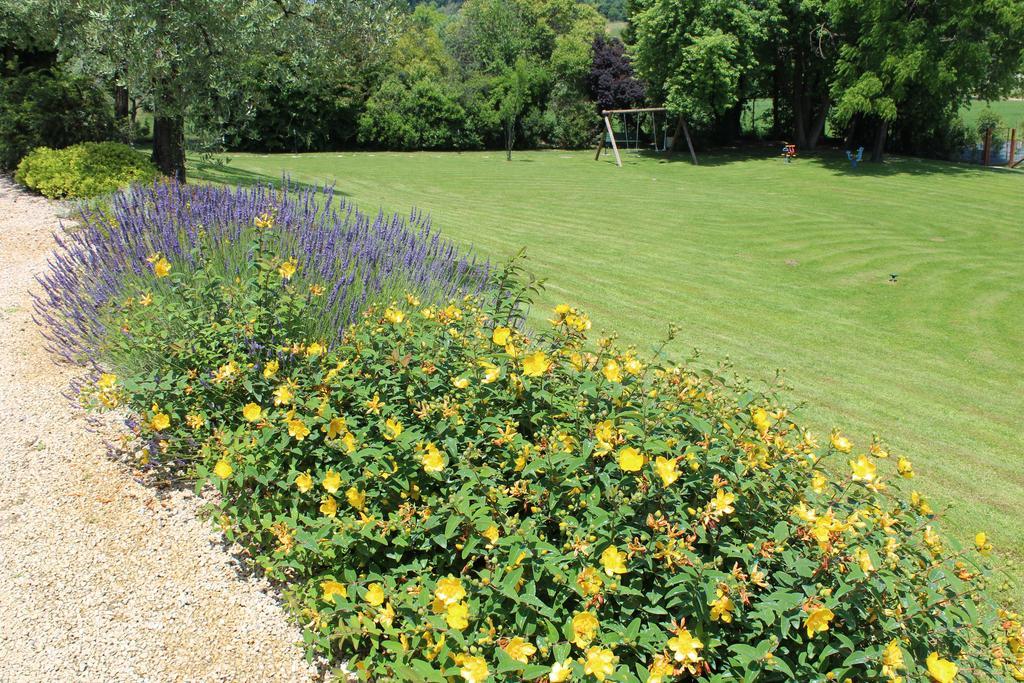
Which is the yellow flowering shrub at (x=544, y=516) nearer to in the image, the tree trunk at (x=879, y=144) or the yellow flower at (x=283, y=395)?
the yellow flower at (x=283, y=395)

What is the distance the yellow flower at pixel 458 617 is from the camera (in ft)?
7.16

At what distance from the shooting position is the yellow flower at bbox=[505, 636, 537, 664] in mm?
2100

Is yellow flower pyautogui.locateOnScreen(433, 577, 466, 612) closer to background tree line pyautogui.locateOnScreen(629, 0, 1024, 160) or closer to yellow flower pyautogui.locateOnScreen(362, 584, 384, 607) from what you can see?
yellow flower pyautogui.locateOnScreen(362, 584, 384, 607)

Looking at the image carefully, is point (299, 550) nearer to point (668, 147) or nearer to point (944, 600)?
point (944, 600)

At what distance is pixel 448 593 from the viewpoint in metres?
2.27

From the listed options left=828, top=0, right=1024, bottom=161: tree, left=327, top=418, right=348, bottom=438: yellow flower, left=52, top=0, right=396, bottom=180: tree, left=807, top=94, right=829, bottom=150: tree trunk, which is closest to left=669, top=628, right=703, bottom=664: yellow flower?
left=327, top=418, right=348, bottom=438: yellow flower

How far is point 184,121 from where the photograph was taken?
1142 cm

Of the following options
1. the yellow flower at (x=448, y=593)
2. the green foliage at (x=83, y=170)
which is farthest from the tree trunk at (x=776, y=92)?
the yellow flower at (x=448, y=593)

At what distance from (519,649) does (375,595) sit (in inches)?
20.5

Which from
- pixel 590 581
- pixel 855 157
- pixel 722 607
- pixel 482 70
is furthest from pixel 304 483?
pixel 482 70

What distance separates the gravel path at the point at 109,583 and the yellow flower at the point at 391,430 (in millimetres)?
818

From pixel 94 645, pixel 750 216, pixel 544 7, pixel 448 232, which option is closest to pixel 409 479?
pixel 94 645

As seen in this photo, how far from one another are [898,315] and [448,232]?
6280 millimetres

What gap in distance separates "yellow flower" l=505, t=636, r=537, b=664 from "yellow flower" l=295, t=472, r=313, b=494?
3.25 ft
